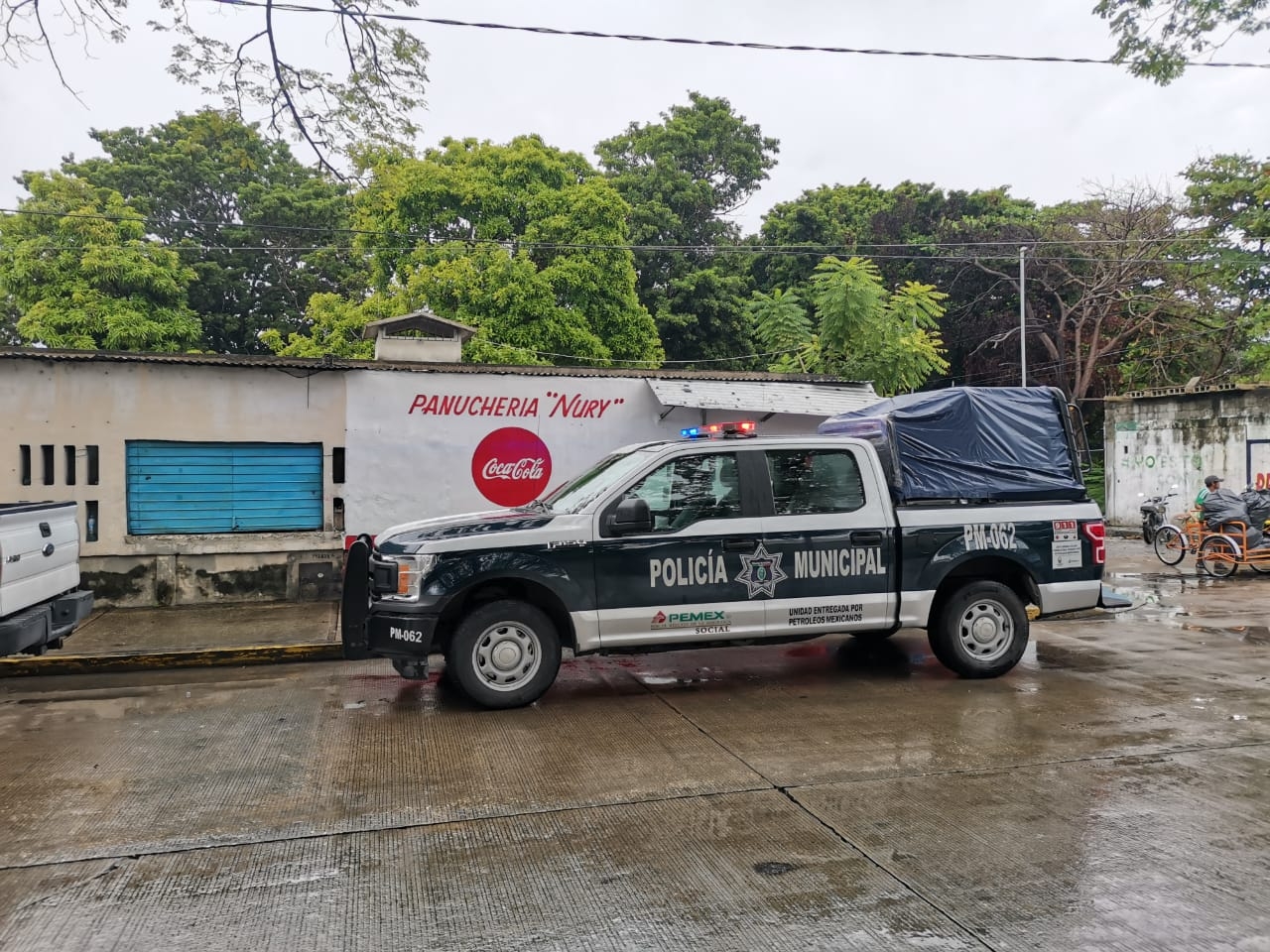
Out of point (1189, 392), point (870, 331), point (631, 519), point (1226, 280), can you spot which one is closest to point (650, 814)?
point (631, 519)

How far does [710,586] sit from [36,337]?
1160 inches

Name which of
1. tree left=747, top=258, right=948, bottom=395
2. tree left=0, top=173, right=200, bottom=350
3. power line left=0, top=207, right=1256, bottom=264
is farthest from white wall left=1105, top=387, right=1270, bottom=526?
tree left=0, top=173, right=200, bottom=350

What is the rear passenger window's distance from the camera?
7.17 m

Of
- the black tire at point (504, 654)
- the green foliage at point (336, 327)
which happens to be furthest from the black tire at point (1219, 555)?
the green foliage at point (336, 327)

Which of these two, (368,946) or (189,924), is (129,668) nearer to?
(189,924)

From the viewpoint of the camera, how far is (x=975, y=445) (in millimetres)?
7762

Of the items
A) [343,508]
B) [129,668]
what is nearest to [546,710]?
[129,668]

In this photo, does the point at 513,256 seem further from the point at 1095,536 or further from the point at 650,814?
the point at 650,814

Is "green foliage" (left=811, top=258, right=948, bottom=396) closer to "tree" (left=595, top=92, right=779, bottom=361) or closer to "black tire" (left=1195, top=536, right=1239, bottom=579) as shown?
"black tire" (left=1195, top=536, right=1239, bottom=579)

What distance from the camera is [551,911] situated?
3.54 metres

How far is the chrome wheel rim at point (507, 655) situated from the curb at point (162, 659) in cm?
276

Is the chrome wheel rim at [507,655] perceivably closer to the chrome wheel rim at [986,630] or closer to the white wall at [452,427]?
the chrome wheel rim at [986,630]

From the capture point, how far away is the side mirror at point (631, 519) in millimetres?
Answer: 6586

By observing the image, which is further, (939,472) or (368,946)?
(939,472)
